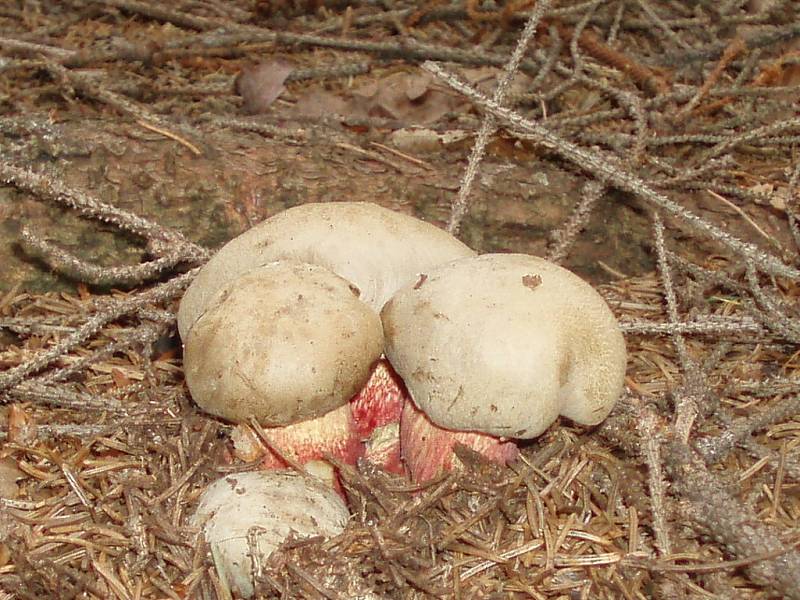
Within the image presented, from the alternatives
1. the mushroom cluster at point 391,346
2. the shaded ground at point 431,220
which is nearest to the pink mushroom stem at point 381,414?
the mushroom cluster at point 391,346

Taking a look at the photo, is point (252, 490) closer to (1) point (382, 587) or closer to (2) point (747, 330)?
(1) point (382, 587)

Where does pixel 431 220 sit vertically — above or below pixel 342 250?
below

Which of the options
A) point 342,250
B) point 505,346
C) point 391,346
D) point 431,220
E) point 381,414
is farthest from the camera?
point 431,220

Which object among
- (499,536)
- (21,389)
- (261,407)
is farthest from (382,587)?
(21,389)

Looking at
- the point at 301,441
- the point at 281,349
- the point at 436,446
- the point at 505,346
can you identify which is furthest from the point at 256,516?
the point at 505,346

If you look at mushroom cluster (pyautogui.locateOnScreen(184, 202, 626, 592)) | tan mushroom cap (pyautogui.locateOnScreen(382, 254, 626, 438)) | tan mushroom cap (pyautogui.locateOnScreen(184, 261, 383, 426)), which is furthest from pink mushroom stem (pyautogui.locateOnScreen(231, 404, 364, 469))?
tan mushroom cap (pyautogui.locateOnScreen(382, 254, 626, 438))

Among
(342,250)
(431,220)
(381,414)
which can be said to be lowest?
(381,414)

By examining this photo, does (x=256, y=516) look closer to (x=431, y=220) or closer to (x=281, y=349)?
(x=281, y=349)
